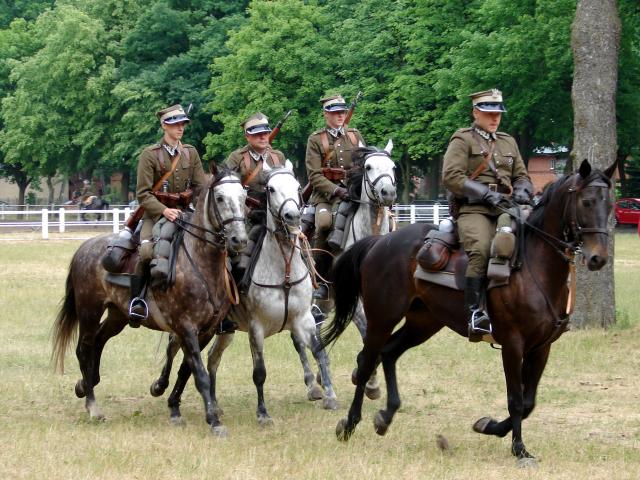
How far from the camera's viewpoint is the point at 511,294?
9914 mm

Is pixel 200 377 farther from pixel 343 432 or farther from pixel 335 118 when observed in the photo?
pixel 335 118

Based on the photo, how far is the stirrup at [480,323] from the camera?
10023mm

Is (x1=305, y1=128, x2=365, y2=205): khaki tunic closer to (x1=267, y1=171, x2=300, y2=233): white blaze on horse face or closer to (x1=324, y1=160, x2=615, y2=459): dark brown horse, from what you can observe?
(x1=267, y1=171, x2=300, y2=233): white blaze on horse face

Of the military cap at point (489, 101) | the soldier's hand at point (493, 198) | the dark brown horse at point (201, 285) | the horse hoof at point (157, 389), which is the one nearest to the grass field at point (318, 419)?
the horse hoof at point (157, 389)

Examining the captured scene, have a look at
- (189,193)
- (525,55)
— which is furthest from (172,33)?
(189,193)

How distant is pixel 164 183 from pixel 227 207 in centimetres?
126

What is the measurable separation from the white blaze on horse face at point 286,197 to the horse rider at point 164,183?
35.5 inches

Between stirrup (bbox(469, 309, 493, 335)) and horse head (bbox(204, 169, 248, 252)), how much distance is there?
91.4 inches

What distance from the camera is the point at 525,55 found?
4619 centimetres

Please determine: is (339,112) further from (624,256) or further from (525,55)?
(525,55)

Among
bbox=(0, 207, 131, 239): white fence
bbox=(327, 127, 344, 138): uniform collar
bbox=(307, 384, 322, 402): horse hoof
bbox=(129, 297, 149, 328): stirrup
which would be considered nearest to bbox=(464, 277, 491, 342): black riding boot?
bbox=(307, 384, 322, 402): horse hoof

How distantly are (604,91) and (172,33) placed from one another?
170 feet

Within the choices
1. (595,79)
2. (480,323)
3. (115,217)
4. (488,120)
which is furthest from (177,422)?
(115,217)

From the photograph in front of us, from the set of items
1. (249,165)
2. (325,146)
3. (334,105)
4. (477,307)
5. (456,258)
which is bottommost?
(477,307)
